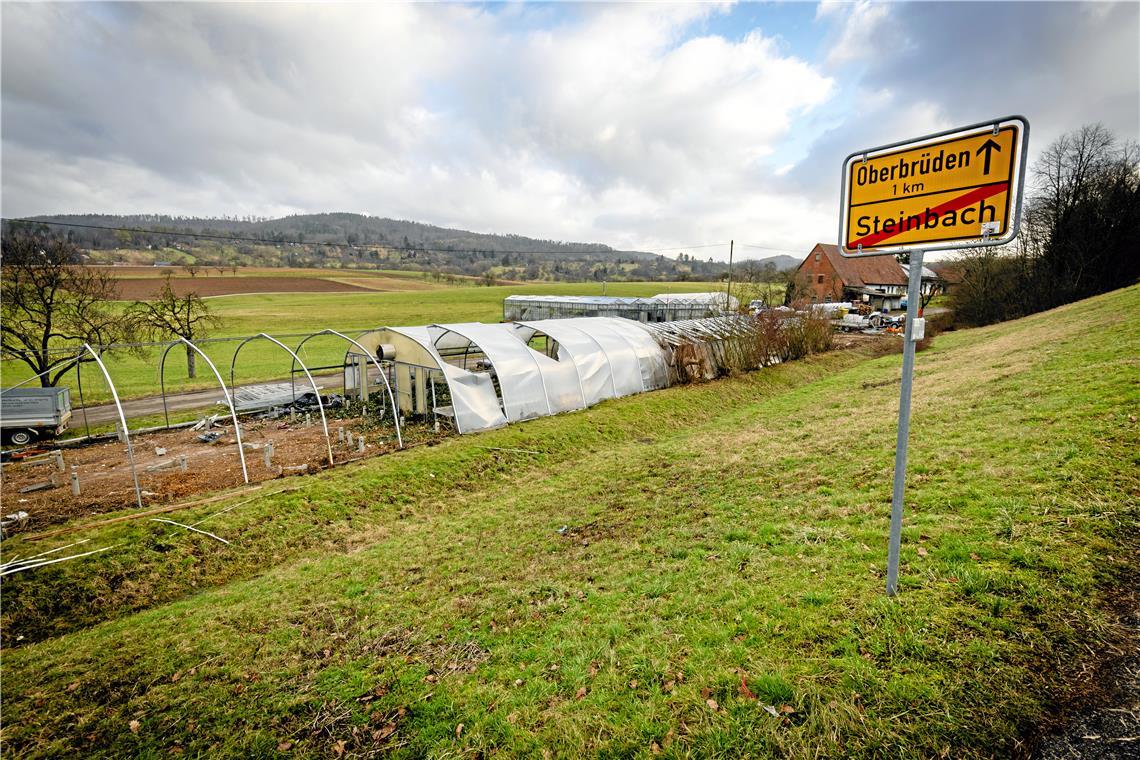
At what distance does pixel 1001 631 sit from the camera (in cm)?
356

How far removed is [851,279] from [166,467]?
217ft

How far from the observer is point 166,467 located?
41.3 feet

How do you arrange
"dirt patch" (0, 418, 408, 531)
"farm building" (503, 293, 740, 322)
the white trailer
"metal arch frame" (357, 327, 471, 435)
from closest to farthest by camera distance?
"dirt patch" (0, 418, 408, 531) < "metal arch frame" (357, 327, 471, 435) < the white trailer < "farm building" (503, 293, 740, 322)

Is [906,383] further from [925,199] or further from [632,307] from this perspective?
[632,307]

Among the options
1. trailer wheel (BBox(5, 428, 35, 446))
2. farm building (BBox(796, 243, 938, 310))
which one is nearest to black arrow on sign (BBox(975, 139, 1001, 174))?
trailer wheel (BBox(5, 428, 35, 446))

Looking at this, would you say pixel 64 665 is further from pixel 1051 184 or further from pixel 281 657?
pixel 1051 184

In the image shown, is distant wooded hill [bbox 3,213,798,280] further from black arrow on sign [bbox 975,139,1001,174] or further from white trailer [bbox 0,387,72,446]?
black arrow on sign [bbox 975,139,1001,174]

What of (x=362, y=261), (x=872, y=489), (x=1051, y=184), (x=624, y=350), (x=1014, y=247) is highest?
(x=362, y=261)

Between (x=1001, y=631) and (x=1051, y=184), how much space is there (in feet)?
167

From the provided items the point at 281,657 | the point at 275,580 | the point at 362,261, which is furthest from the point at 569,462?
the point at 362,261

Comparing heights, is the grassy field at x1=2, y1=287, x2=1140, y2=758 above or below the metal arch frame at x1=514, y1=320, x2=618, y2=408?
below

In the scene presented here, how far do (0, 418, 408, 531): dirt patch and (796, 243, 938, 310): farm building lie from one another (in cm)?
5570

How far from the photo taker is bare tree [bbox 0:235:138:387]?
21.1 metres

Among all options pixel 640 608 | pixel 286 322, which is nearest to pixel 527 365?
pixel 640 608
